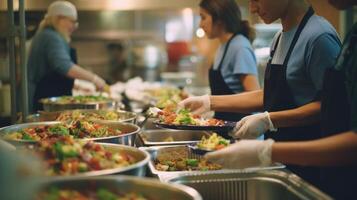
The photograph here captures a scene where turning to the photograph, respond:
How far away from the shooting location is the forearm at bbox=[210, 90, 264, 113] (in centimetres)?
308

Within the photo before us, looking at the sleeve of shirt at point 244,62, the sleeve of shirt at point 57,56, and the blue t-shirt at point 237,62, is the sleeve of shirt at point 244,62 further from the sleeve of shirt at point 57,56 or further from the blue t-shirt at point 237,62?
the sleeve of shirt at point 57,56

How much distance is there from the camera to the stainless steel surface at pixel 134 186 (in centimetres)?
152

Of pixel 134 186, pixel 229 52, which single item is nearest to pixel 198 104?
pixel 229 52

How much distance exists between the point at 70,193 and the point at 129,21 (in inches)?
327

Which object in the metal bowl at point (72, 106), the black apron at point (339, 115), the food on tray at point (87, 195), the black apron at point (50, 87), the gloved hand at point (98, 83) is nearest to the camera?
the food on tray at point (87, 195)

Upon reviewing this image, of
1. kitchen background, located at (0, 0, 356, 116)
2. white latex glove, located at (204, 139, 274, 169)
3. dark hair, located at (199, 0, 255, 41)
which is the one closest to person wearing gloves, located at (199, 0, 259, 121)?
dark hair, located at (199, 0, 255, 41)

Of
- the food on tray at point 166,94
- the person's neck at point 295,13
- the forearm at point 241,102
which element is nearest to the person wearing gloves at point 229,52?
the forearm at point 241,102

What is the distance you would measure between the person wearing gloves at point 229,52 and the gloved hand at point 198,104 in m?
0.53

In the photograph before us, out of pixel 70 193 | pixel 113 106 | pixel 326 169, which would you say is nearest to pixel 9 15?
pixel 113 106

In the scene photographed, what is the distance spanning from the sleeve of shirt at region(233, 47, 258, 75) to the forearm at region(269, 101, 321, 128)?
1285mm

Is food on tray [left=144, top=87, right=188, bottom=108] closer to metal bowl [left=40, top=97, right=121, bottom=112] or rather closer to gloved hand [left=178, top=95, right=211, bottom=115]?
metal bowl [left=40, top=97, right=121, bottom=112]

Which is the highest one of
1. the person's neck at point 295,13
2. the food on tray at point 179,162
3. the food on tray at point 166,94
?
the person's neck at point 295,13

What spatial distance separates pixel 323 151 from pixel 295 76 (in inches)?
32.3

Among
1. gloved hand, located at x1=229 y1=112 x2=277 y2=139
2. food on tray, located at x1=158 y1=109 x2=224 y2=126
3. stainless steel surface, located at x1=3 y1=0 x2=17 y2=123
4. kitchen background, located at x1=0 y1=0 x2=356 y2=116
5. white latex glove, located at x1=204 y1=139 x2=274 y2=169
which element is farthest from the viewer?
kitchen background, located at x1=0 y1=0 x2=356 y2=116
